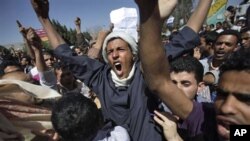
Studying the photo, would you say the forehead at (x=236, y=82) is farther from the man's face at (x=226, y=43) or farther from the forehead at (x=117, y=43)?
the man's face at (x=226, y=43)

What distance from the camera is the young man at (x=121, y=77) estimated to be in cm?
218

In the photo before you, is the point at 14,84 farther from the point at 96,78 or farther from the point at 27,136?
the point at 96,78

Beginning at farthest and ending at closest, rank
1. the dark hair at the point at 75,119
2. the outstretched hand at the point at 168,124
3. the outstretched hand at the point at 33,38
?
the outstretched hand at the point at 33,38 → the outstretched hand at the point at 168,124 → the dark hair at the point at 75,119

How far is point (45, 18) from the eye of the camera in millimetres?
2504

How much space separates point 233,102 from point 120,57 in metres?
1.04

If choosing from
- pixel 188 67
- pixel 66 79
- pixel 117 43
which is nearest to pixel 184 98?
pixel 117 43

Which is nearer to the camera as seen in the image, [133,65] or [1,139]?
[1,139]

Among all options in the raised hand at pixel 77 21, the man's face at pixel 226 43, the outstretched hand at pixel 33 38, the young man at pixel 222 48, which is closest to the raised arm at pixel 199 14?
the outstretched hand at pixel 33 38

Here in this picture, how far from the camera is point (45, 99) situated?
231 centimetres

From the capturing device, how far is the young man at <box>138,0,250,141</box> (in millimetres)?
1431

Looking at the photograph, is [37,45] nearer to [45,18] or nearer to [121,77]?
[45,18]

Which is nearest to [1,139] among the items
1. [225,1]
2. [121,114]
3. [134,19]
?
[121,114]

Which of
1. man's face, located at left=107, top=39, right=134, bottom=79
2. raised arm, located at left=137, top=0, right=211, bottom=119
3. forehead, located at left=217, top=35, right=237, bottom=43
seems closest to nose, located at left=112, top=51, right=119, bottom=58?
man's face, located at left=107, top=39, right=134, bottom=79

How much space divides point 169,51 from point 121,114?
1.76 ft
